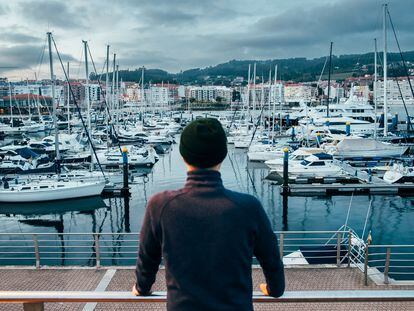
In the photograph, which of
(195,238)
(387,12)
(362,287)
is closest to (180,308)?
(195,238)

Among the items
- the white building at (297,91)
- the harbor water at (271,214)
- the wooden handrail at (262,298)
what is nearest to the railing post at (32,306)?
the wooden handrail at (262,298)

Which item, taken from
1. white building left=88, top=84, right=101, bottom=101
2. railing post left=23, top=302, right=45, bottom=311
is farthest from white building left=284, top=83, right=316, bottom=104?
railing post left=23, top=302, right=45, bottom=311

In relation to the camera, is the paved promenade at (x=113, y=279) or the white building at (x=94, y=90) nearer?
the paved promenade at (x=113, y=279)

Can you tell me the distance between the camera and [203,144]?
1.65 meters

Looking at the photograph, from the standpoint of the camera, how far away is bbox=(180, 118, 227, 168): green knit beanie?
1651mm

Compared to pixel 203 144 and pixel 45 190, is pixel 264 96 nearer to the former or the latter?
pixel 45 190

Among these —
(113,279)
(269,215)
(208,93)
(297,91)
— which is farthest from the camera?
(208,93)

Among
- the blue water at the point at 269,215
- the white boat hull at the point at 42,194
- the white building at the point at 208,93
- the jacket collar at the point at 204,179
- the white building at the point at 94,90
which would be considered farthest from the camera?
the white building at the point at 208,93

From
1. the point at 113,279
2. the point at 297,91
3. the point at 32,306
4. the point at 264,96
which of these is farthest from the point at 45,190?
the point at 297,91

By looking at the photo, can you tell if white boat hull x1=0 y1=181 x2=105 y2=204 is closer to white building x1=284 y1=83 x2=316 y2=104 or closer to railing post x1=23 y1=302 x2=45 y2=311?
railing post x1=23 y1=302 x2=45 y2=311

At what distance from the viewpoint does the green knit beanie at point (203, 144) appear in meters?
1.65

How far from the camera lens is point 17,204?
2200cm

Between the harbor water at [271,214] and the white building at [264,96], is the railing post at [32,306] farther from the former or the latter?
the white building at [264,96]

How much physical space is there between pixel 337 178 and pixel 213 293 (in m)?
25.5
